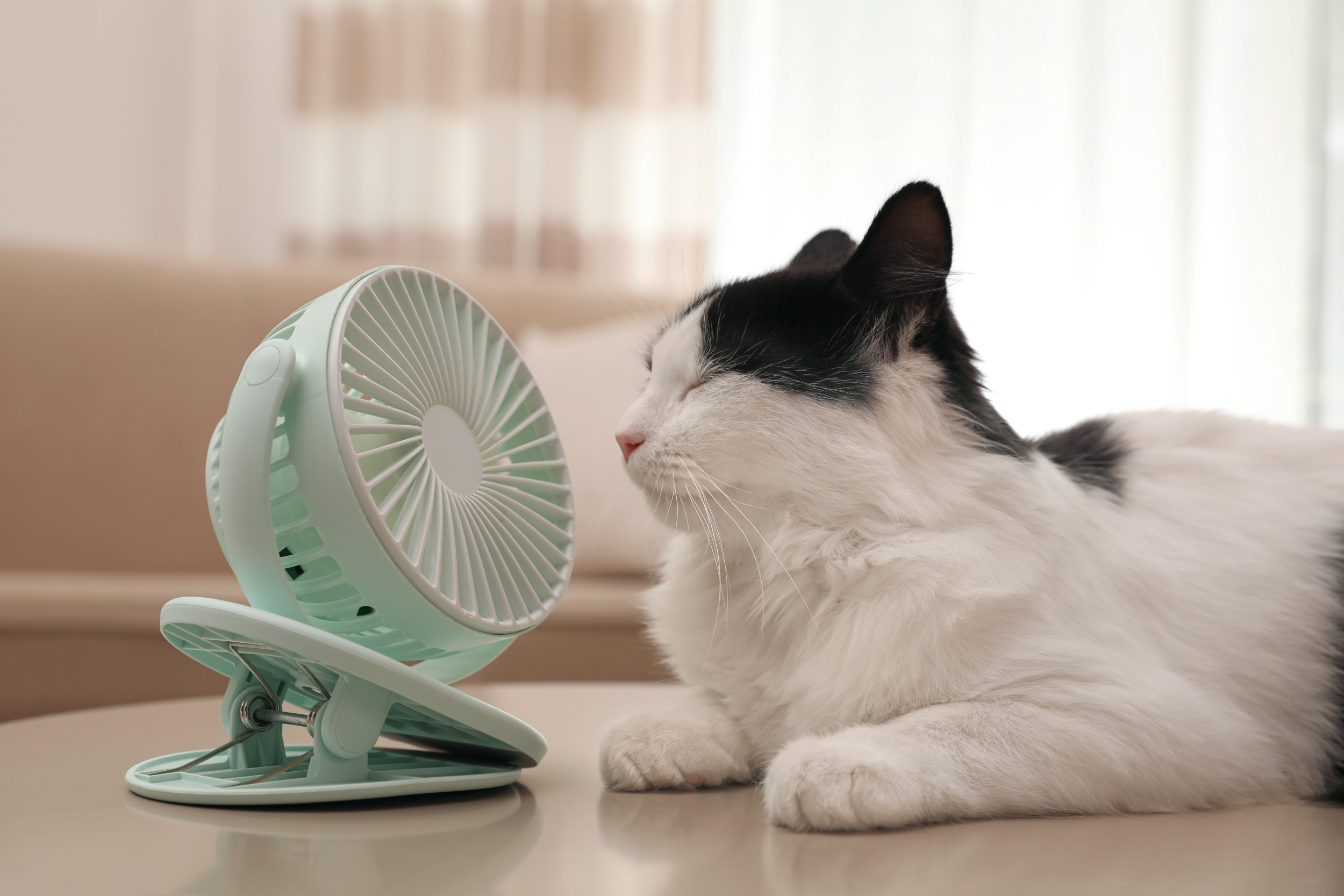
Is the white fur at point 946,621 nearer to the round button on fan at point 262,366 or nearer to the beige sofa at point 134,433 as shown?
the round button on fan at point 262,366

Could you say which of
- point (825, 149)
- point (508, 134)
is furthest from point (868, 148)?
point (508, 134)

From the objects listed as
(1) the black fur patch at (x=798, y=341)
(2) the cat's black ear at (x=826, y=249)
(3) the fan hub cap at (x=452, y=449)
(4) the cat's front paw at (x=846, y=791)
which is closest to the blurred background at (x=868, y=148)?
(2) the cat's black ear at (x=826, y=249)

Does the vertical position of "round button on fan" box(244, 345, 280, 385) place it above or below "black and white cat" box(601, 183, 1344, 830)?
above

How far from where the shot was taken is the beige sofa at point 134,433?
1823mm

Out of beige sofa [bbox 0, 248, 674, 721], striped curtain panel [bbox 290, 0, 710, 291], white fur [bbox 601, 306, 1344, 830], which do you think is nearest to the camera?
white fur [bbox 601, 306, 1344, 830]

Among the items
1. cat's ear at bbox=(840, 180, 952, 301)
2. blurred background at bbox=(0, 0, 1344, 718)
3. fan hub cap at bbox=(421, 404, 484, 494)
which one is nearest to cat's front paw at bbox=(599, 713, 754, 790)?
fan hub cap at bbox=(421, 404, 484, 494)

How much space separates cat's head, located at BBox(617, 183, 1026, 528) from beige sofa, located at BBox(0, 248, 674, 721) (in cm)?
108

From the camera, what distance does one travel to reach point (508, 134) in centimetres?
326

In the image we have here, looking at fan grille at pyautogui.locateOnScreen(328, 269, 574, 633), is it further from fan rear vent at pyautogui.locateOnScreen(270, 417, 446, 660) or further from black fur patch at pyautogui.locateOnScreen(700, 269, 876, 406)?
black fur patch at pyautogui.locateOnScreen(700, 269, 876, 406)

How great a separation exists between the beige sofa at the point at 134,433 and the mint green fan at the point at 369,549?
3.54ft

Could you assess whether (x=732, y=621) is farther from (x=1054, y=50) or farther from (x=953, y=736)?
(x=1054, y=50)

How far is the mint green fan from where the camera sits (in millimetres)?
596

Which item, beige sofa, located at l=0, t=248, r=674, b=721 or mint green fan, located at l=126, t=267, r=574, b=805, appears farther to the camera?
beige sofa, located at l=0, t=248, r=674, b=721

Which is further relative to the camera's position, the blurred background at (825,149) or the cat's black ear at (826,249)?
the blurred background at (825,149)
